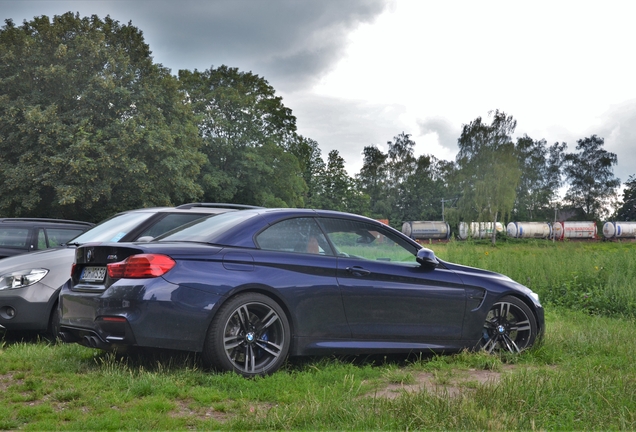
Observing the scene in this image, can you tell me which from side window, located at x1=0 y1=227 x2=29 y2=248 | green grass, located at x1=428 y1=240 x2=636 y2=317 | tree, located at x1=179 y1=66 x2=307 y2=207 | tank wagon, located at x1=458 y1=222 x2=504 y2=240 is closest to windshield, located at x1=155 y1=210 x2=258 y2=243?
side window, located at x1=0 y1=227 x2=29 y2=248

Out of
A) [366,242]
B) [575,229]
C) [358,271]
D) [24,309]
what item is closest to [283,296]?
[358,271]

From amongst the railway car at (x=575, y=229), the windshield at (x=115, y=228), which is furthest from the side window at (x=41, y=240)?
the railway car at (x=575, y=229)

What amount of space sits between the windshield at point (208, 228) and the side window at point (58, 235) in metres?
4.25

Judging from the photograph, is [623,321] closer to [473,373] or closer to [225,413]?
[473,373]

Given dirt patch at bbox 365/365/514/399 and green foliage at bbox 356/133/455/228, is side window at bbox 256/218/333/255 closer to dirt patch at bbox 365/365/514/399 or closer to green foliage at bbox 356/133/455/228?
dirt patch at bbox 365/365/514/399

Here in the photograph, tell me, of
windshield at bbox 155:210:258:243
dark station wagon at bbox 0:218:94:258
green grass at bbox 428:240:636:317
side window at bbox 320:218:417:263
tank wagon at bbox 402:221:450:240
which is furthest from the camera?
tank wagon at bbox 402:221:450:240

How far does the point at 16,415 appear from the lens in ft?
14.5

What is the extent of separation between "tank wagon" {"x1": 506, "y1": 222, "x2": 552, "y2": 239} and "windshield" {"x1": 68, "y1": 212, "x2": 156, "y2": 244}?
7805cm

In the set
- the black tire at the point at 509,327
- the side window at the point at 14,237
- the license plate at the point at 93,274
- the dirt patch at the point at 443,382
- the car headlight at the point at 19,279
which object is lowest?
the dirt patch at the point at 443,382

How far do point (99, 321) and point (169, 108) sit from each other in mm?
36026

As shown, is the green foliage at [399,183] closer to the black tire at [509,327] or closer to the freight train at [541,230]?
the freight train at [541,230]

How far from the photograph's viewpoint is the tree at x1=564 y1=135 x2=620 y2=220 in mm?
88938

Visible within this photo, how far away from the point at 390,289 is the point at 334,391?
1.67m

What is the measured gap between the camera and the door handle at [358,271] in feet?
20.4
